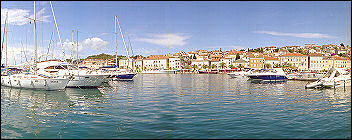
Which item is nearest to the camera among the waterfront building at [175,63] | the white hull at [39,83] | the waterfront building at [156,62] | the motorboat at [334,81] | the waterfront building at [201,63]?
the white hull at [39,83]

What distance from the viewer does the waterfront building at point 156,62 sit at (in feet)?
371

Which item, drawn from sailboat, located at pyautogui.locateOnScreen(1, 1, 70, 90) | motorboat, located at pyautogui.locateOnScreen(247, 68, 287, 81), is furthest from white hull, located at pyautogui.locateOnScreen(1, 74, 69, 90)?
motorboat, located at pyautogui.locateOnScreen(247, 68, 287, 81)

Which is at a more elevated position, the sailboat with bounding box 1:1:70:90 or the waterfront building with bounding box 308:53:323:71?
the waterfront building with bounding box 308:53:323:71

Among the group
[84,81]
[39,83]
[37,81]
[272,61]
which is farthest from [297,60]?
[37,81]

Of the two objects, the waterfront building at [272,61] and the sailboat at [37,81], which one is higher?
the waterfront building at [272,61]

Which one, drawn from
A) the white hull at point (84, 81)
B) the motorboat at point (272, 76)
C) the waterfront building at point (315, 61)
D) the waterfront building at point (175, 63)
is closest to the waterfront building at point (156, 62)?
the waterfront building at point (175, 63)

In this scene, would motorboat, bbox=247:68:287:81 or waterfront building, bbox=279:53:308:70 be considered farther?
waterfront building, bbox=279:53:308:70

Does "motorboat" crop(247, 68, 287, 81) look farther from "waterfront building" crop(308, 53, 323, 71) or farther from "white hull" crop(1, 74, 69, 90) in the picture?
"waterfront building" crop(308, 53, 323, 71)

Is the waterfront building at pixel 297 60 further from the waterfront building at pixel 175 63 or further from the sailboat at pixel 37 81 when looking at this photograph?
the sailboat at pixel 37 81

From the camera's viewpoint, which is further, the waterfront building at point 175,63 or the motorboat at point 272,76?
the waterfront building at point 175,63

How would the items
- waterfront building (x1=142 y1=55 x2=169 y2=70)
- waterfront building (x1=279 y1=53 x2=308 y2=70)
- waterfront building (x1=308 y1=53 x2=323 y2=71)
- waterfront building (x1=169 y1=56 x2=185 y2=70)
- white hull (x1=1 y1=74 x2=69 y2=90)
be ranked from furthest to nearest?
waterfront building (x1=169 y1=56 x2=185 y2=70) → waterfront building (x1=142 y1=55 x2=169 y2=70) → waterfront building (x1=308 y1=53 x2=323 y2=71) → waterfront building (x1=279 y1=53 x2=308 y2=70) → white hull (x1=1 y1=74 x2=69 y2=90)

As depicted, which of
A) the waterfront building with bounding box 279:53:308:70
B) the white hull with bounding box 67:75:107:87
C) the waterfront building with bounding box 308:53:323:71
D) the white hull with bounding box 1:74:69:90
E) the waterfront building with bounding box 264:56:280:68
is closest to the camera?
the white hull with bounding box 1:74:69:90

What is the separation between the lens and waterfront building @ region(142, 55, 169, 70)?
11319 centimetres

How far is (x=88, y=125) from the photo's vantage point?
7.91 meters
